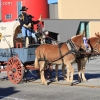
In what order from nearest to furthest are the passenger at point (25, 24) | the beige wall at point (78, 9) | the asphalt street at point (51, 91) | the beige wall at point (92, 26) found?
1. the asphalt street at point (51, 91)
2. the passenger at point (25, 24)
3. the beige wall at point (78, 9)
4. the beige wall at point (92, 26)

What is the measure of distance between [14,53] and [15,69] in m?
0.77

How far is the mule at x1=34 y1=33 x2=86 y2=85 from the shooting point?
12.6 m

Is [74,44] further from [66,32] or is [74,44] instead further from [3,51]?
[66,32]

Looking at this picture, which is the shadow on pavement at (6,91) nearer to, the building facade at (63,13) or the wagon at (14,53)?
the wagon at (14,53)

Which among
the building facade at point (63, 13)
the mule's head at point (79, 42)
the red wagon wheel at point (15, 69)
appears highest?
the building facade at point (63, 13)

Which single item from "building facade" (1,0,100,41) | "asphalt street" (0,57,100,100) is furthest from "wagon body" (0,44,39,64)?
"building facade" (1,0,100,41)

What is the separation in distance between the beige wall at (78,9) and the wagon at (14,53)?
27.1 meters

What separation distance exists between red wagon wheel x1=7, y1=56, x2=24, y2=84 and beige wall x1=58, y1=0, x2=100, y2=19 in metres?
28.2

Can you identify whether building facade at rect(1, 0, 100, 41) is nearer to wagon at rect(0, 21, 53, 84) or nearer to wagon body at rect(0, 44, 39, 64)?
wagon at rect(0, 21, 53, 84)

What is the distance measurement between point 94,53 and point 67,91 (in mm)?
2346

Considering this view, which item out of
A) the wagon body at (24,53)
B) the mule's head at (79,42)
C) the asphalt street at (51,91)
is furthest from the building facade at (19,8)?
the mule's head at (79,42)

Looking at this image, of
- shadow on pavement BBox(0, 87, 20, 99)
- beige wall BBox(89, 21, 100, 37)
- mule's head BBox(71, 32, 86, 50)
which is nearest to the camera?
shadow on pavement BBox(0, 87, 20, 99)

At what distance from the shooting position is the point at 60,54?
12797 mm

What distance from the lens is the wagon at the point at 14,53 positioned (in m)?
13.5
